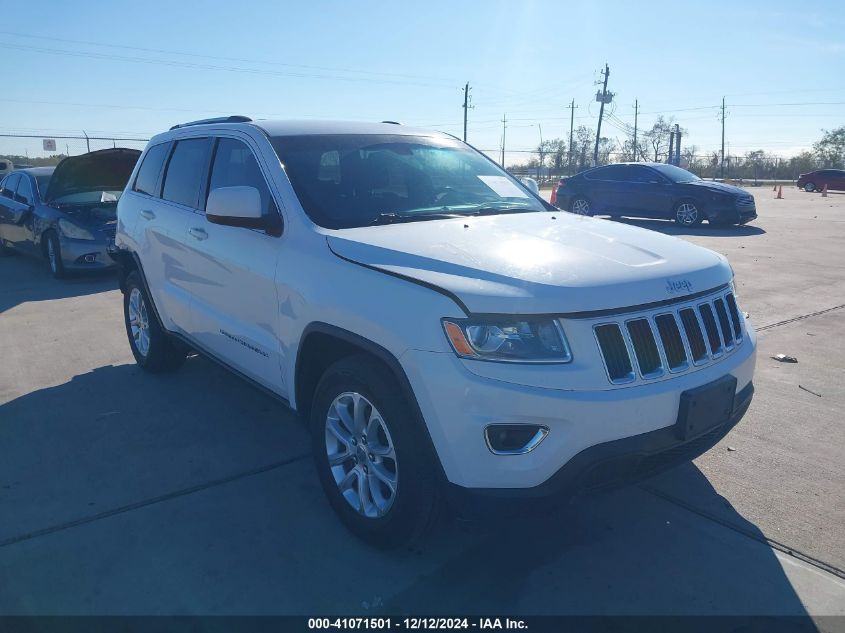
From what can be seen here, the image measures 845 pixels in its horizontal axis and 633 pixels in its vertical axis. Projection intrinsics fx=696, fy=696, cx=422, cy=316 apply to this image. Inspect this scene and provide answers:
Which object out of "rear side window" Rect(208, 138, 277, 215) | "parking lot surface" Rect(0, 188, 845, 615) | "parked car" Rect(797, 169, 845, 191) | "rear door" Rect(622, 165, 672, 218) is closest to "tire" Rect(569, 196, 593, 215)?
"rear door" Rect(622, 165, 672, 218)

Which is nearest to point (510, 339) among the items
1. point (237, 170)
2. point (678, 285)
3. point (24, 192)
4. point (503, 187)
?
point (678, 285)

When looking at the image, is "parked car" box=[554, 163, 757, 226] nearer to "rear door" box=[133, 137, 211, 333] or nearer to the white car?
the white car

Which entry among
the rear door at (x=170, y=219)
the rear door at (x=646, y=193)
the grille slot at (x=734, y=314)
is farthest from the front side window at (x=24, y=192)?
the rear door at (x=646, y=193)

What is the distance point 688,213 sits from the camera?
16219 mm

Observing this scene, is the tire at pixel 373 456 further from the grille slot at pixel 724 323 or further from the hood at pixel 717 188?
the hood at pixel 717 188

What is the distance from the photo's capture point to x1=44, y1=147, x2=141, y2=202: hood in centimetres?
1039

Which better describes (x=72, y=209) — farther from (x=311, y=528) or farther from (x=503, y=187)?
(x=311, y=528)

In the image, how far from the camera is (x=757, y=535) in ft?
10.8

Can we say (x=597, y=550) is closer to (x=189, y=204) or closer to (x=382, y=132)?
(x=382, y=132)

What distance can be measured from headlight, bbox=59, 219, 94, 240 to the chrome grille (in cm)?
908

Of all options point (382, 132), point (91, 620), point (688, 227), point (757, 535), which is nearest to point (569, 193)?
point (688, 227)

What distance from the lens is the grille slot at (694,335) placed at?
292cm

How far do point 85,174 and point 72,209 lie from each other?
72cm

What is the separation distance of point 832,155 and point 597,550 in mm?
77242
